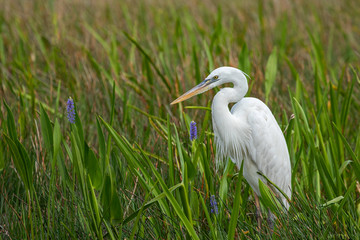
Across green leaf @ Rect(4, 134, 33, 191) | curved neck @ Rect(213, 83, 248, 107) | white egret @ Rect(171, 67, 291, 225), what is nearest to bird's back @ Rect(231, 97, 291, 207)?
white egret @ Rect(171, 67, 291, 225)

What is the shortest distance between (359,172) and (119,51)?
8.05 ft

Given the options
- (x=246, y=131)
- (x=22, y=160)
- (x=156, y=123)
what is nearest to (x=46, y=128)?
(x=22, y=160)

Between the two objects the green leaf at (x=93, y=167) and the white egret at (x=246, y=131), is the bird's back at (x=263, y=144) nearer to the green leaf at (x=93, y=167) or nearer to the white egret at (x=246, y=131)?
the white egret at (x=246, y=131)

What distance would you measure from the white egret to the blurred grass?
0.05 meters

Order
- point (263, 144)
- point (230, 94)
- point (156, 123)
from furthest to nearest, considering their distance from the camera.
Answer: point (156, 123) < point (263, 144) < point (230, 94)

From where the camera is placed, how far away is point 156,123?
2072mm

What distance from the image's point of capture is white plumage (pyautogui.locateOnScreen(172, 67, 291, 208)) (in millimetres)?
1515

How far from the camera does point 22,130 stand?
1.81 m

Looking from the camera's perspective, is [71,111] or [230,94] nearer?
[71,111]

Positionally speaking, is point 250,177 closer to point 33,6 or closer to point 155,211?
point 155,211

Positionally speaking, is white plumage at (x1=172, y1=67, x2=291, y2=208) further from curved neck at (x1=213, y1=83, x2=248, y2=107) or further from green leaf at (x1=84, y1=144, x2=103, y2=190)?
green leaf at (x1=84, y1=144, x2=103, y2=190)

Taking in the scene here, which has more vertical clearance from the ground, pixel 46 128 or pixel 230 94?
pixel 46 128

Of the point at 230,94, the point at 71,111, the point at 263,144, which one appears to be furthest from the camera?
the point at 263,144

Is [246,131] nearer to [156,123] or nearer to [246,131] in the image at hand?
[246,131]
